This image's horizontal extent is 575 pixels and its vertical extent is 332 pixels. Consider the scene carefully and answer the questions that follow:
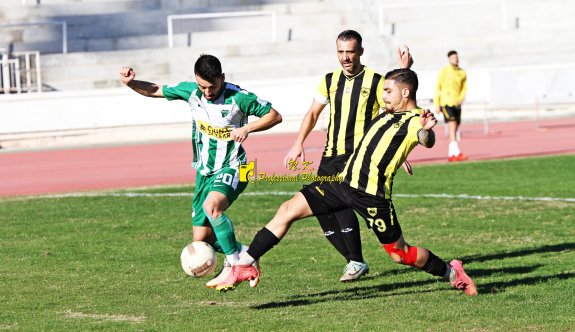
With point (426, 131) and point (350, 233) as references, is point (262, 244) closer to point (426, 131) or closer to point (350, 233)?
point (426, 131)

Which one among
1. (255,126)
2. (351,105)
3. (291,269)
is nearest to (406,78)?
(255,126)

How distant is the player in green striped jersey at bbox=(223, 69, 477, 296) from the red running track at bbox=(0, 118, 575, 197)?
11141 mm

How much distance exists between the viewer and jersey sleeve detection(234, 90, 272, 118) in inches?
367

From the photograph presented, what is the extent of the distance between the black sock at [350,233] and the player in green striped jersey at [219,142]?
1269mm

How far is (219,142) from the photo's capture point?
934cm

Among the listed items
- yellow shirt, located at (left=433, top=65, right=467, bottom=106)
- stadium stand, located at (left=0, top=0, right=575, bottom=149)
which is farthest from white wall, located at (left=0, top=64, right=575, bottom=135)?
yellow shirt, located at (left=433, top=65, right=467, bottom=106)

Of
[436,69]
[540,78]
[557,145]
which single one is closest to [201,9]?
[436,69]

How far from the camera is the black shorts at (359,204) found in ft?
28.2

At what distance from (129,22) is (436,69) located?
10.4 m

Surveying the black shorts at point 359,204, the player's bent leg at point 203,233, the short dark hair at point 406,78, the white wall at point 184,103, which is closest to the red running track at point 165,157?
the white wall at point 184,103

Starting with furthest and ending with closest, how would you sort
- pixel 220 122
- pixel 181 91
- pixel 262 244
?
pixel 181 91, pixel 220 122, pixel 262 244

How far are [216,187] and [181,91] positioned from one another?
928 millimetres

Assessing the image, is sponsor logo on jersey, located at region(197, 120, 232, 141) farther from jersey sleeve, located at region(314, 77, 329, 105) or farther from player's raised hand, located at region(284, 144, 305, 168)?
jersey sleeve, located at region(314, 77, 329, 105)

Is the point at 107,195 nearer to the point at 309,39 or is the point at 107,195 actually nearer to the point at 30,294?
the point at 30,294
